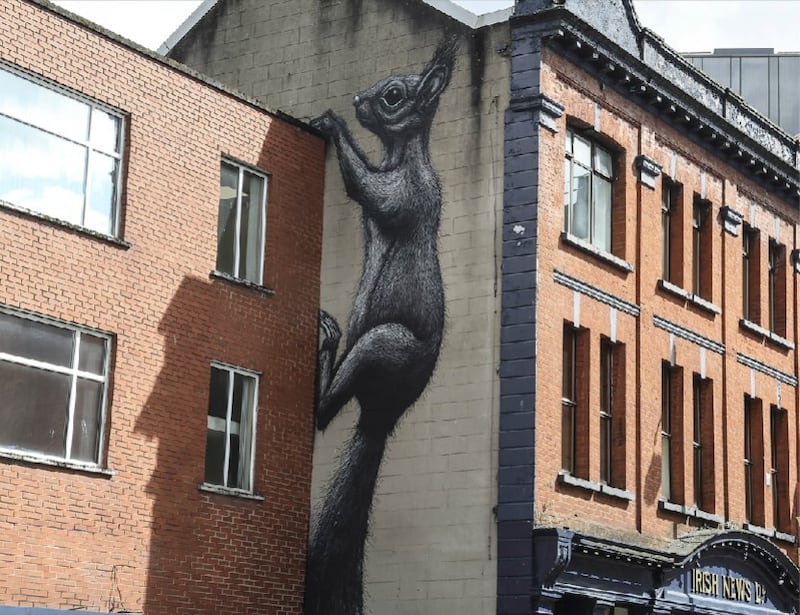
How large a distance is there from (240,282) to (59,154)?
13.1 feet

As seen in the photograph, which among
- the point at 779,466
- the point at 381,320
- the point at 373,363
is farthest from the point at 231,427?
the point at 779,466

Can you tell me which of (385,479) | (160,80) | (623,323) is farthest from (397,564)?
(160,80)

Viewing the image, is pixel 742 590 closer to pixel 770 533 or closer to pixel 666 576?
pixel 770 533

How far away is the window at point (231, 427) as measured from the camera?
2670 centimetres

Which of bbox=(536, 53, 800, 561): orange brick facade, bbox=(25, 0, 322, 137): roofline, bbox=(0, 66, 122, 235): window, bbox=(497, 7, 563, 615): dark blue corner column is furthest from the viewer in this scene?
bbox=(536, 53, 800, 561): orange brick facade

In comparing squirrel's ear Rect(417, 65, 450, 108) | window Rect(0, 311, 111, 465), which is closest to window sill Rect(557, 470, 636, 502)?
squirrel's ear Rect(417, 65, 450, 108)

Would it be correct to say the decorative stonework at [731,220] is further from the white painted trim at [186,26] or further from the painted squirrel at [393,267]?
the white painted trim at [186,26]

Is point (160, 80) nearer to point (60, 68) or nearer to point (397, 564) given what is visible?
point (60, 68)

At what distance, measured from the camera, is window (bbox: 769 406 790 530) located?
34.1m

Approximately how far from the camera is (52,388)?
23938mm

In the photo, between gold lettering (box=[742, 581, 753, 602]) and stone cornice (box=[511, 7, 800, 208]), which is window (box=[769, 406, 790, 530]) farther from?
stone cornice (box=[511, 7, 800, 208])

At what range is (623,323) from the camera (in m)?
29.2

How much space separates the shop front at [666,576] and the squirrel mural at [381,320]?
3406 millimetres

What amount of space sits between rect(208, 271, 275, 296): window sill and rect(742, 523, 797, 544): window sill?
35.7ft
